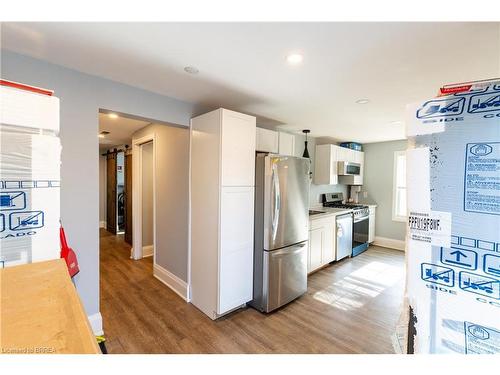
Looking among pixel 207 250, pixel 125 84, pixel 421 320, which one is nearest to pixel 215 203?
pixel 207 250

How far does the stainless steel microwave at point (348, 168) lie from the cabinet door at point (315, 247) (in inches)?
61.8

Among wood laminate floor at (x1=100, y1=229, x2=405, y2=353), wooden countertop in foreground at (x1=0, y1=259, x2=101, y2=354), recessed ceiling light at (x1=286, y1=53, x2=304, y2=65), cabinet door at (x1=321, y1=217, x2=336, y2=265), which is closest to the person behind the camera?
wooden countertop in foreground at (x1=0, y1=259, x2=101, y2=354)

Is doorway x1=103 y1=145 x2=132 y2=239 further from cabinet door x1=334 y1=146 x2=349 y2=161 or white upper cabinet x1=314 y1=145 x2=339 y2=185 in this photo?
cabinet door x1=334 y1=146 x2=349 y2=161

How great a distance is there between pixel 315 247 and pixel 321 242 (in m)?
0.19

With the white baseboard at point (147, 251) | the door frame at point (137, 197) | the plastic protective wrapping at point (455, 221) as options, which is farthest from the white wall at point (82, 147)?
the plastic protective wrapping at point (455, 221)

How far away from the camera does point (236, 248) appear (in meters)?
2.42

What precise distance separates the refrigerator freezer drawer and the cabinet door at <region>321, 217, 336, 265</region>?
3.10 ft

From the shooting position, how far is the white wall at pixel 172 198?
2815 mm

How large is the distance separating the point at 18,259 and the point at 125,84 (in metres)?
1.82

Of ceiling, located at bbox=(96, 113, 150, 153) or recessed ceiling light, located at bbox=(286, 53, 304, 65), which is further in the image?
ceiling, located at bbox=(96, 113, 150, 153)

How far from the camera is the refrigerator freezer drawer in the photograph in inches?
97.7

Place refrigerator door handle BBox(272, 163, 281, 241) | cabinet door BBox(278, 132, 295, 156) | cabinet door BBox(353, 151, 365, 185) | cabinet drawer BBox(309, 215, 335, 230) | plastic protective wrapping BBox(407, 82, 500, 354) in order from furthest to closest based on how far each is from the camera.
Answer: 1. cabinet door BBox(353, 151, 365, 185)
2. cabinet drawer BBox(309, 215, 335, 230)
3. cabinet door BBox(278, 132, 295, 156)
4. refrigerator door handle BBox(272, 163, 281, 241)
5. plastic protective wrapping BBox(407, 82, 500, 354)

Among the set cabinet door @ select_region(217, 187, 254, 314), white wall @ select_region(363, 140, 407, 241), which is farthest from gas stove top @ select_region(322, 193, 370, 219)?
cabinet door @ select_region(217, 187, 254, 314)
